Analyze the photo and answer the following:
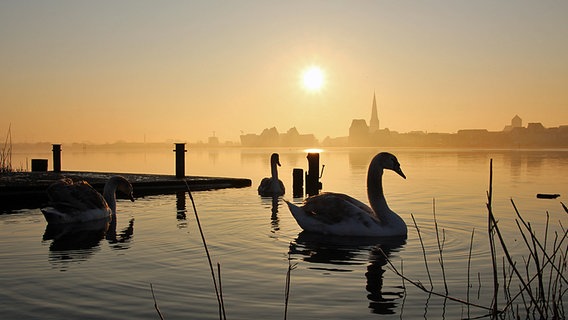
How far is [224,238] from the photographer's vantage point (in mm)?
13703

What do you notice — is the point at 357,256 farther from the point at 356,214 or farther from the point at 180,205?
the point at 180,205

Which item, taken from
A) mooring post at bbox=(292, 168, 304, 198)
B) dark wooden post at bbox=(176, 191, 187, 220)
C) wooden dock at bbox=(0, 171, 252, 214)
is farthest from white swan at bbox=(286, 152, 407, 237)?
mooring post at bbox=(292, 168, 304, 198)

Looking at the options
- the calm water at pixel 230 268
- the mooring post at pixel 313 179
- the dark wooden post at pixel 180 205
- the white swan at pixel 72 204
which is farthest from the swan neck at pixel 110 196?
the mooring post at pixel 313 179

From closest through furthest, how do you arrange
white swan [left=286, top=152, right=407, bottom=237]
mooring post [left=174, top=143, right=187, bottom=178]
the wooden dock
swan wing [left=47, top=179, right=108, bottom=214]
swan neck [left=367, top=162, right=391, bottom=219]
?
→ white swan [left=286, top=152, right=407, bottom=237] → swan neck [left=367, top=162, right=391, bottom=219] → swan wing [left=47, top=179, right=108, bottom=214] → the wooden dock → mooring post [left=174, top=143, right=187, bottom=178]

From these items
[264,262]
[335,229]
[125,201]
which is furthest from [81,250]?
[125,201]

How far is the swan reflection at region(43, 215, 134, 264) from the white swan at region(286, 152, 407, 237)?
4194 mm

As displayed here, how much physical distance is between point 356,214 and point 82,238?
622 cm

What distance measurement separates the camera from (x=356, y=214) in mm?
13484

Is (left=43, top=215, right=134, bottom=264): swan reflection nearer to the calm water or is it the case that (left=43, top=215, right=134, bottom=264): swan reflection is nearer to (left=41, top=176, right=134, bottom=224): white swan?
the calm water

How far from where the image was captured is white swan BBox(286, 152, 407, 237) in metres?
13.4

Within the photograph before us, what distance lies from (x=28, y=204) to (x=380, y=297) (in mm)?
16432

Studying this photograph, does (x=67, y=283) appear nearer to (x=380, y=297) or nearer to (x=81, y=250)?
(x=81, y=250)

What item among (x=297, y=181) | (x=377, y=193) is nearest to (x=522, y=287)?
(x=377, y=193)

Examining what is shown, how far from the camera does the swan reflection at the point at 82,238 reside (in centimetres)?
1176
